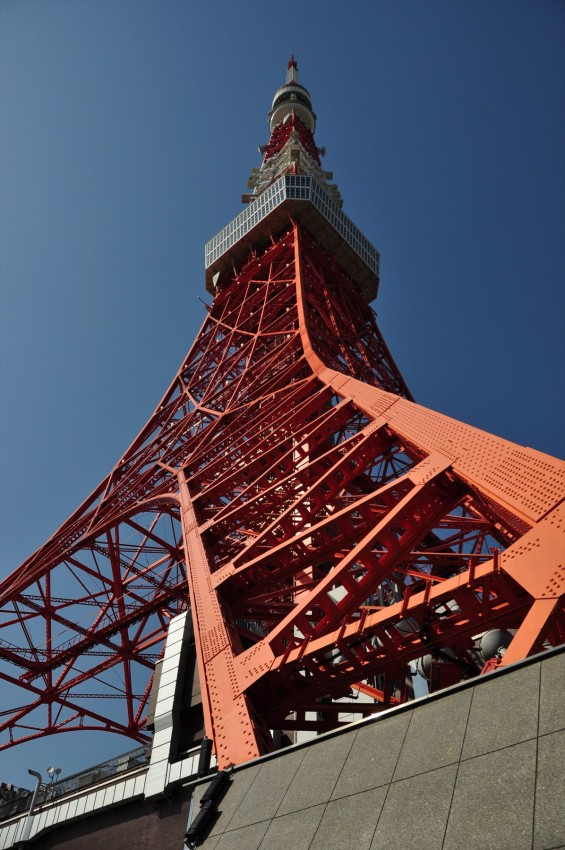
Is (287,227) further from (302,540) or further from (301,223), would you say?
(302,540)

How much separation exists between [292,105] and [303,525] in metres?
37.5

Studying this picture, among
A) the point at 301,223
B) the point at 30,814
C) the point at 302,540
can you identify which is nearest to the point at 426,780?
the point at 302,540

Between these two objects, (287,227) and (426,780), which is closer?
(426,780)

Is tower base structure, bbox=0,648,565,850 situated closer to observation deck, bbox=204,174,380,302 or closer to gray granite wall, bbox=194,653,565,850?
gray granite wall, bbox=194,653,565,850

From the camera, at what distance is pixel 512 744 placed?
12.7 feet

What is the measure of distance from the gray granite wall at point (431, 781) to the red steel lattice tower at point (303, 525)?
49cm

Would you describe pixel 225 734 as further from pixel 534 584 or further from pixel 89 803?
pixel 89 803

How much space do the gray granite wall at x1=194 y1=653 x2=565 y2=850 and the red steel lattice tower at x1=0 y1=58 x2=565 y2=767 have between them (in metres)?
0.49

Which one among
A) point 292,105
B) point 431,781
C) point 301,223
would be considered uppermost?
point 292,105

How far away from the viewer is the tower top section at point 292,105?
134ft

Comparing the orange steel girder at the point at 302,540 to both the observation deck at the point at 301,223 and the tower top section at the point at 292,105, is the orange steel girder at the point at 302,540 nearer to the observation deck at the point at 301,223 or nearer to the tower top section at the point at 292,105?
the observation deck at the point at 301,223

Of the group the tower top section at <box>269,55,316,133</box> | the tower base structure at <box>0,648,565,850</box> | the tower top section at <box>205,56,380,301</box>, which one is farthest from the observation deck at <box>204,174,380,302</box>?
the tower base structure at <box>0,648,565,850</box>

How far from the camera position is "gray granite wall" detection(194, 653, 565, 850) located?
3502 millimetres

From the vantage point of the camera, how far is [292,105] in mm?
40875
